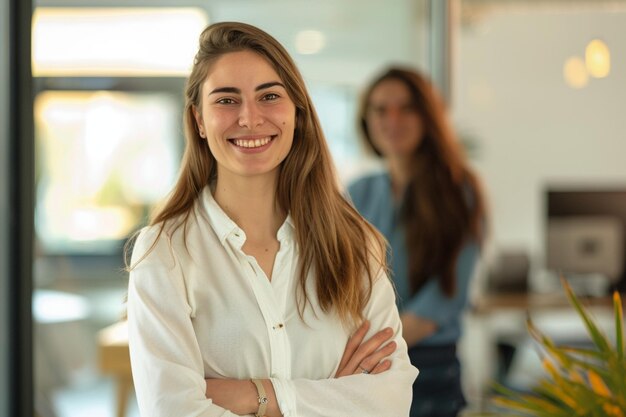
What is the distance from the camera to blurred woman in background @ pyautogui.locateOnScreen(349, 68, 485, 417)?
300cm

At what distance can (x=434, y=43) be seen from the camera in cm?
525

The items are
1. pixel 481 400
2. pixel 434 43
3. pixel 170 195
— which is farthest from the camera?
pixel 481 400

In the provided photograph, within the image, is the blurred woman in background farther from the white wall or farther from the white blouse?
the white wall

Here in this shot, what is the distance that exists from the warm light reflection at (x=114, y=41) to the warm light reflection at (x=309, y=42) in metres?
0.62

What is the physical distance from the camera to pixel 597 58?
6.27 m

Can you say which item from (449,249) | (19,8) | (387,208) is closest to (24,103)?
(19,8)

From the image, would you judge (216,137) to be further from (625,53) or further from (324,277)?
(625,53)

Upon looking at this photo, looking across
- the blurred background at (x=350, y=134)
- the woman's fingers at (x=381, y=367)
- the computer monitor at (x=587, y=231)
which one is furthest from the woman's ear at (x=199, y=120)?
the computer monitor at (x=587, y=231)

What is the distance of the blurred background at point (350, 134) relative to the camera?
13.6ft

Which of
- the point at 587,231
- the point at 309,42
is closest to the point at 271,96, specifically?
the point at 309,42

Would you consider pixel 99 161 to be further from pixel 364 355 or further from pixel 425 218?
pixel 364 355

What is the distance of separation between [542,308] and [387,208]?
3.53 m

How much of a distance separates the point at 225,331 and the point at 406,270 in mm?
1367

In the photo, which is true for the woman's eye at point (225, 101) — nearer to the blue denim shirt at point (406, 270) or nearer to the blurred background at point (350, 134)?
the blurred background at point (350, 134)
